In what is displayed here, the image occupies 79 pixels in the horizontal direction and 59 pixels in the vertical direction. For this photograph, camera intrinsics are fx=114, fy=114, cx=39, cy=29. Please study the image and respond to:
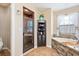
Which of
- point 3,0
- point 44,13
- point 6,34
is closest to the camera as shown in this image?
point 3,0

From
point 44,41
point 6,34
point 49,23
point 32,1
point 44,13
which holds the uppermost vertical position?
point 32,1

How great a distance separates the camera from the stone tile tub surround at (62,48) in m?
2.08

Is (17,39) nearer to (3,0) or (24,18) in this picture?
(24,18)

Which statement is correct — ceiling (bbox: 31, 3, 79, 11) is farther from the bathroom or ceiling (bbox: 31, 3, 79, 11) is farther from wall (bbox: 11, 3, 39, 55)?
the bathroom

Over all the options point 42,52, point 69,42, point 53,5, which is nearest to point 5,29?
point 42,52

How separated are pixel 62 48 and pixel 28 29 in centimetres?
83

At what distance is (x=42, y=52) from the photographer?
7.70 feet

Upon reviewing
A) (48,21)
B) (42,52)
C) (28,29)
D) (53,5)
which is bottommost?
(42,52)

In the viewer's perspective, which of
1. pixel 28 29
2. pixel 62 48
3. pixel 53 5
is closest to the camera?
pixel 53 5

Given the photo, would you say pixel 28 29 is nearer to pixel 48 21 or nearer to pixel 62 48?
pixel 48 21

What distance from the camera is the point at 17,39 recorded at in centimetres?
228

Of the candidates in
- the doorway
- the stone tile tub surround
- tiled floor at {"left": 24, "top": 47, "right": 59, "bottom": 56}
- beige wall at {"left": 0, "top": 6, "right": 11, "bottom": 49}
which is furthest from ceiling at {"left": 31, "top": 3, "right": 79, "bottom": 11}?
tiled floor at {"left": 24, "top": 47, "right": 59, "bottom": 56}

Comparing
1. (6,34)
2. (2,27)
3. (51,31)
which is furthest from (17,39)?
(51,31)

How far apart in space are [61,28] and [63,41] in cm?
28
